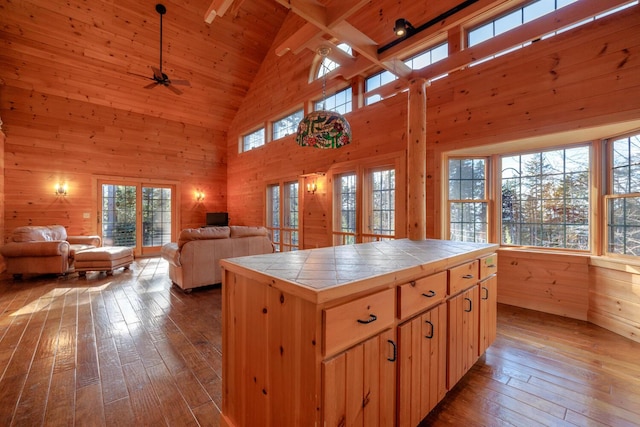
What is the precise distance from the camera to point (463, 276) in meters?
1.78

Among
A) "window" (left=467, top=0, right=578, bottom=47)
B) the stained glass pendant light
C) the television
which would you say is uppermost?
"window" (left=467, top=0, right=578, bottom=47)

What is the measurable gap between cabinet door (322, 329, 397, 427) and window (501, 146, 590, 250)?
3.18 m

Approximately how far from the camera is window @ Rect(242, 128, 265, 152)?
730 cm

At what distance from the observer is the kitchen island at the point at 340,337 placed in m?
0.97

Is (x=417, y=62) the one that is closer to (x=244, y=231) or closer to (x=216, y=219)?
(x=244, y=231)

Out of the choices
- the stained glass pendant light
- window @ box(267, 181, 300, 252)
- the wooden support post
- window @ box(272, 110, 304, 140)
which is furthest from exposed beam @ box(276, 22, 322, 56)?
window @ box(267, 181, 300, 252)

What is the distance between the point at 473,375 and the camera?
199 centimetres

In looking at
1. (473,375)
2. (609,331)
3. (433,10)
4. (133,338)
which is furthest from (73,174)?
(609,331)

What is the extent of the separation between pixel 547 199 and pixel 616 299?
3.96 feet

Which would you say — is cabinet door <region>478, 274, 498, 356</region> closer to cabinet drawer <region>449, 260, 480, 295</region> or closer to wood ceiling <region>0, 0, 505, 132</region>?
cabinet drawer <region>449, 260, 480, 295</region>

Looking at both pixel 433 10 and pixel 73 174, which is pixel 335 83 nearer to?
pixel 433 10

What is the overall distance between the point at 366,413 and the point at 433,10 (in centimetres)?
451

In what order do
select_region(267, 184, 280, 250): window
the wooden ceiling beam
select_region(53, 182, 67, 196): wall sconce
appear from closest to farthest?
the wooden ceiling beam
select_region(53, 182, 67, 196): wall sconce
select_region(267, 184, 280, 250): window

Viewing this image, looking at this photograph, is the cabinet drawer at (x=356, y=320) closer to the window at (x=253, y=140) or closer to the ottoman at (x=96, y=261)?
the ottoman at (x=96, y=261)
